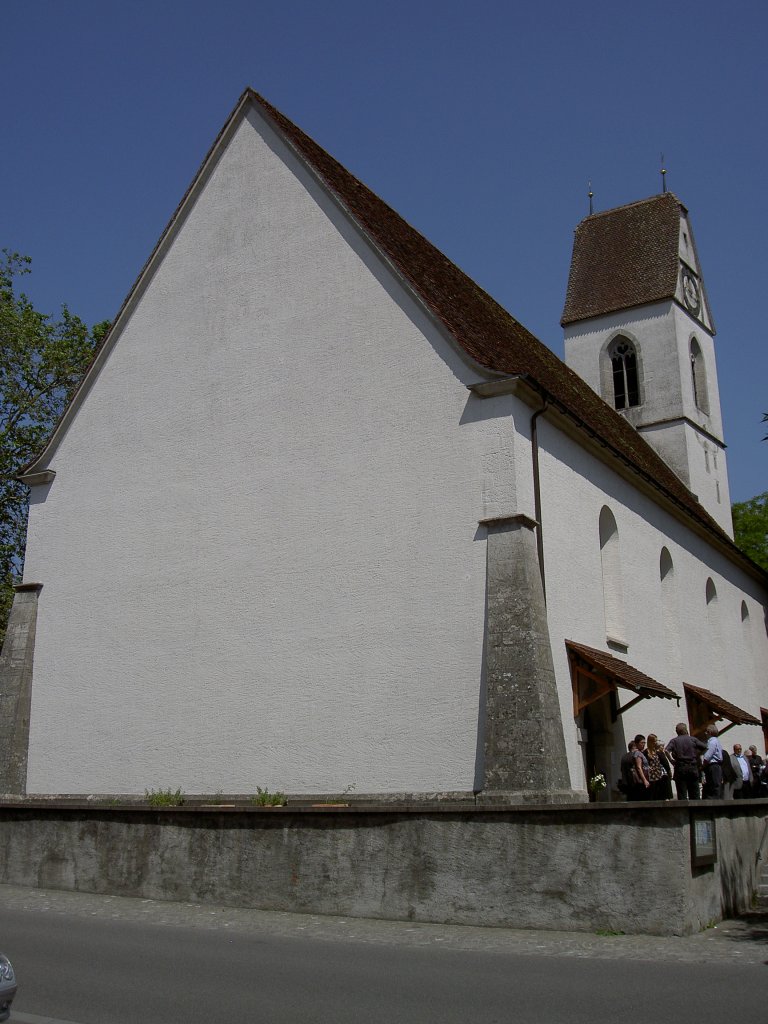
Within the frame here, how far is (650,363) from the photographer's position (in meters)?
32.3

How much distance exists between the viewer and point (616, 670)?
52.8ft

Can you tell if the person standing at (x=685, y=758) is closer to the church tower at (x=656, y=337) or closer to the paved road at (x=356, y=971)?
the paved road at (x=356, y=971)

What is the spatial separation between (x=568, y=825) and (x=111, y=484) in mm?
11913

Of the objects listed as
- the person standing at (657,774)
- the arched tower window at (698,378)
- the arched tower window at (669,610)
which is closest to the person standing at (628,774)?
the person standing at (657,774)

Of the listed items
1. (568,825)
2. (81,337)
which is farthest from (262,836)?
(81,337)

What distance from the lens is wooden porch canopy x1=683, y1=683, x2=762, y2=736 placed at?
73.4 feet

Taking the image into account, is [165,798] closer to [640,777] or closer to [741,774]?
[640,777]

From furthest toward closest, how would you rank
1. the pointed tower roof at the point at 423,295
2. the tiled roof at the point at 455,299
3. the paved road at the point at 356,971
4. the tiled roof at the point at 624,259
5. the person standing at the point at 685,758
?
1. the tiled roof at the point at 624,259
2. the tiled roof at the point at 455,299
3. the pointed tower roof at the point at 423,295
4. the person standing at the point at 685,758
5. the paved road at the point at 356,971

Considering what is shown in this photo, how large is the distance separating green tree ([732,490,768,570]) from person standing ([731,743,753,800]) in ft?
74.6

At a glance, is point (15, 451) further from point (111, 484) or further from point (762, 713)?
point (762, 713)

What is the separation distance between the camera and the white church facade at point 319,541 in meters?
15.0

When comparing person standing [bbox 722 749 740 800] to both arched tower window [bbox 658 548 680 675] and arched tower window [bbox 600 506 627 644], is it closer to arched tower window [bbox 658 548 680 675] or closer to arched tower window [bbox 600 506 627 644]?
arched tower window [bbox 600 506 627 644]

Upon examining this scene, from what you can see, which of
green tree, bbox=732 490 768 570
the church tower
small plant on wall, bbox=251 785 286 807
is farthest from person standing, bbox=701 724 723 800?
green tree, bbox=732 490 768 570

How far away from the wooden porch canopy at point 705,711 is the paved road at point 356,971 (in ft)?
37.5
